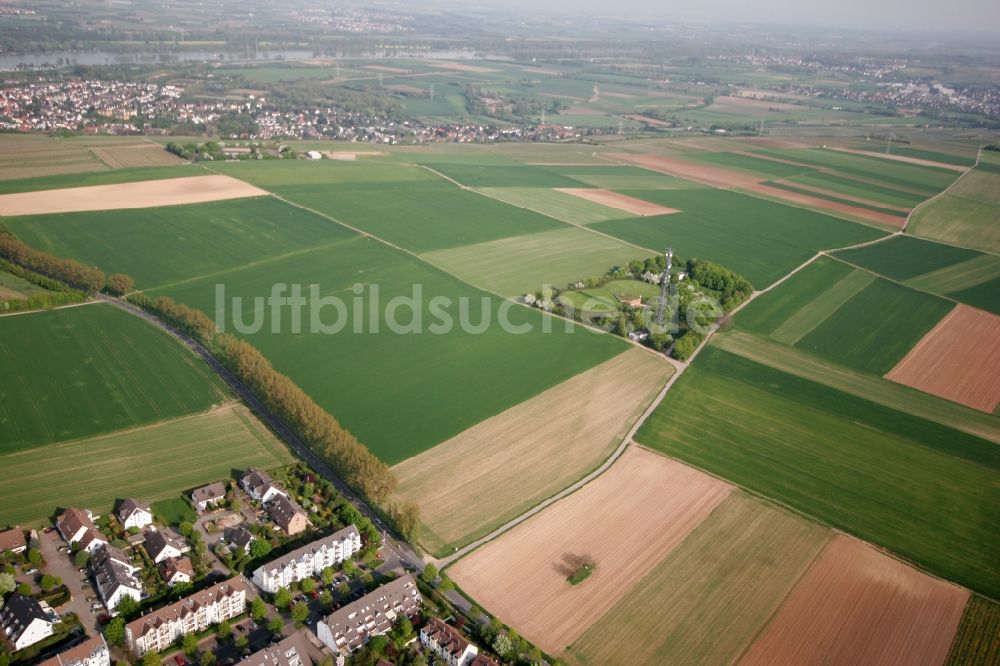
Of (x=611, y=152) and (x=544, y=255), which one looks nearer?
(x=544, y=255)

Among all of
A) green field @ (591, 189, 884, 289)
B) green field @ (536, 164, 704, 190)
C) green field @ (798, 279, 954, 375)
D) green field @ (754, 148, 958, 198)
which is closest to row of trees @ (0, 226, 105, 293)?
green field @ (591, 189, 884, 289)

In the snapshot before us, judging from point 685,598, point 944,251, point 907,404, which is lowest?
point 685,598

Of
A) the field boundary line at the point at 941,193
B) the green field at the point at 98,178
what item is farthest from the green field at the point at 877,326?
the green field at the point at 98,178

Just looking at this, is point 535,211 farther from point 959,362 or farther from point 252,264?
point 959,362

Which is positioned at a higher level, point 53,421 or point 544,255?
point 544,255

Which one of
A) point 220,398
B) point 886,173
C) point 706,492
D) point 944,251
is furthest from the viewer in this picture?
point 886,173

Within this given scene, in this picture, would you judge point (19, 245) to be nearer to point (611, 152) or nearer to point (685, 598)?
point (685, 598)

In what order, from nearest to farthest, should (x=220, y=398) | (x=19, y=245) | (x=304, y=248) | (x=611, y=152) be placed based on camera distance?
(x=220, y=398) < (x=19, y=245) < (x=304, y=248) < (x=611, y=152)

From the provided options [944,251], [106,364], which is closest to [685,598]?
[106,364]
